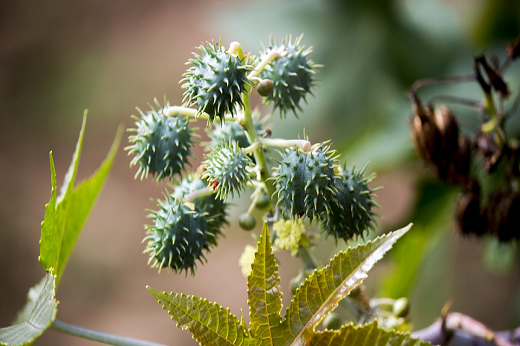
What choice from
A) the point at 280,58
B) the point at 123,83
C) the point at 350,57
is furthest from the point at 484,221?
the point at 123,83

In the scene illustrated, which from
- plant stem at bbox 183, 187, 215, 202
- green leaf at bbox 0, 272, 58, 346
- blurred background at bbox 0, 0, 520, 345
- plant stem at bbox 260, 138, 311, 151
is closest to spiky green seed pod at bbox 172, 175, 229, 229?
plant stem at bbox 183, 187, 215, 202

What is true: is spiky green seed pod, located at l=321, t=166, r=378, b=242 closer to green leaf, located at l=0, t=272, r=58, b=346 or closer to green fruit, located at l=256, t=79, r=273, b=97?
green fruit, located at l=256, t=79, r=273, b=97

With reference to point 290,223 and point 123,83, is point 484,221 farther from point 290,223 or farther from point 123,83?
point 123,83

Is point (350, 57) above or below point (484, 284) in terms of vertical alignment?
above

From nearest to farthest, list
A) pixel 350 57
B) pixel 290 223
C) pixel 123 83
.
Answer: pixel 290 223 < pixel 350 57 < pixel 123 83

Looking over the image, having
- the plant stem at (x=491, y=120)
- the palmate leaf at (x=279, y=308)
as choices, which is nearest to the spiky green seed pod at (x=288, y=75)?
the palmate leaf at (x=279, y=308)

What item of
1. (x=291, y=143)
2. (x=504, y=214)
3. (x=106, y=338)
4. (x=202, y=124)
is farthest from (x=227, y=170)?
(x=202, y=124)

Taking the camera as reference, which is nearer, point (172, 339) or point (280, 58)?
point (280, 58)
